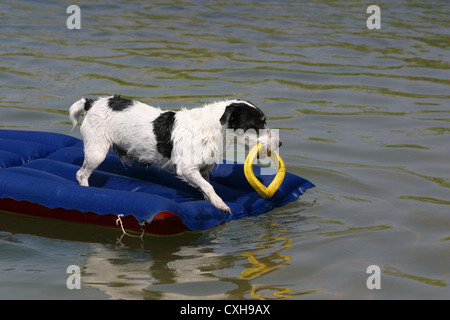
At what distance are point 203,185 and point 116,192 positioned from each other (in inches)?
30.9

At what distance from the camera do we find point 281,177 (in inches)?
279

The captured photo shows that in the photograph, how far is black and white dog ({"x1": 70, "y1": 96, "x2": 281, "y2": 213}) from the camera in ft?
21.6

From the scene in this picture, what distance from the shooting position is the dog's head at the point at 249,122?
21.5ft

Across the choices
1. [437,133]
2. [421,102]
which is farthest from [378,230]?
[421,102]

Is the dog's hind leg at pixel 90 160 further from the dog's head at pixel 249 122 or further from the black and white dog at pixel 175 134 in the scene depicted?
the dog's head at pixel 249 122

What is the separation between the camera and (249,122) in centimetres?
655

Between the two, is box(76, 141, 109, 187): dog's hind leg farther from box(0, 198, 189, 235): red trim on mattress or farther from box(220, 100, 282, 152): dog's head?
box(220, 100, 282, 152): dog's head

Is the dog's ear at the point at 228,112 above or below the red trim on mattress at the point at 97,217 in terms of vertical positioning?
above
